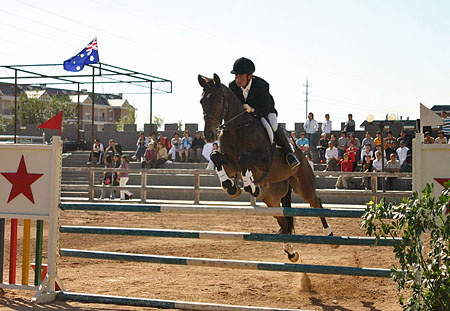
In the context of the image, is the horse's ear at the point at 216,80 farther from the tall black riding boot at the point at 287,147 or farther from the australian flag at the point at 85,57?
the australian flag at the point at 85,57

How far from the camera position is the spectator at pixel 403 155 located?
1744 centimetres

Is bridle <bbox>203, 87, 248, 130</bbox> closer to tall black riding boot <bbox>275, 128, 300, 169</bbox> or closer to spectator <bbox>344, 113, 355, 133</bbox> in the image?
tall black riding boot <bbox>275, 128, 300, 169</bbox>

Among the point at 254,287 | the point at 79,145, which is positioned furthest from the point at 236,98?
the point at 79,145

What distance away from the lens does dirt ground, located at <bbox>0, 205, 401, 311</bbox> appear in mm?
6078

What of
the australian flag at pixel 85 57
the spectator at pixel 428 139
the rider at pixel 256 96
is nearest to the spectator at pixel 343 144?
the spectator at pixel 428 139

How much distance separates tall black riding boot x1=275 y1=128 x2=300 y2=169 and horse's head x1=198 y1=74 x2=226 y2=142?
1273mm

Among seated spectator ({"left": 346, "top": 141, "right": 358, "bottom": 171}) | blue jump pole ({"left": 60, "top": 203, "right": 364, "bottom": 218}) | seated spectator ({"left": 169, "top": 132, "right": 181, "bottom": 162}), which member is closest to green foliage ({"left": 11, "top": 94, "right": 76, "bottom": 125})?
seated spectator ({"left": 169, "top": 132, "right": 181, "bottom": 162})

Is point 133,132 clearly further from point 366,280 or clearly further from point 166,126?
point 366,280

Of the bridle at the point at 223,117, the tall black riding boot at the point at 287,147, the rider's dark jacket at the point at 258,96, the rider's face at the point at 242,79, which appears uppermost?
the rider's face at the point at 242,79

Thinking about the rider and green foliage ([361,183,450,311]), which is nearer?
green foliage ([361,183,450,311])

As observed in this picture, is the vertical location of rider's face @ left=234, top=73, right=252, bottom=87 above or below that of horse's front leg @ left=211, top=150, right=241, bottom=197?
above

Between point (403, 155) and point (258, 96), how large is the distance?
35.6ft

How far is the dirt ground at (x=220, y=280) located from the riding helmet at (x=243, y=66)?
271cm

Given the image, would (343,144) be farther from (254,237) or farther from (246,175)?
(254,237)
